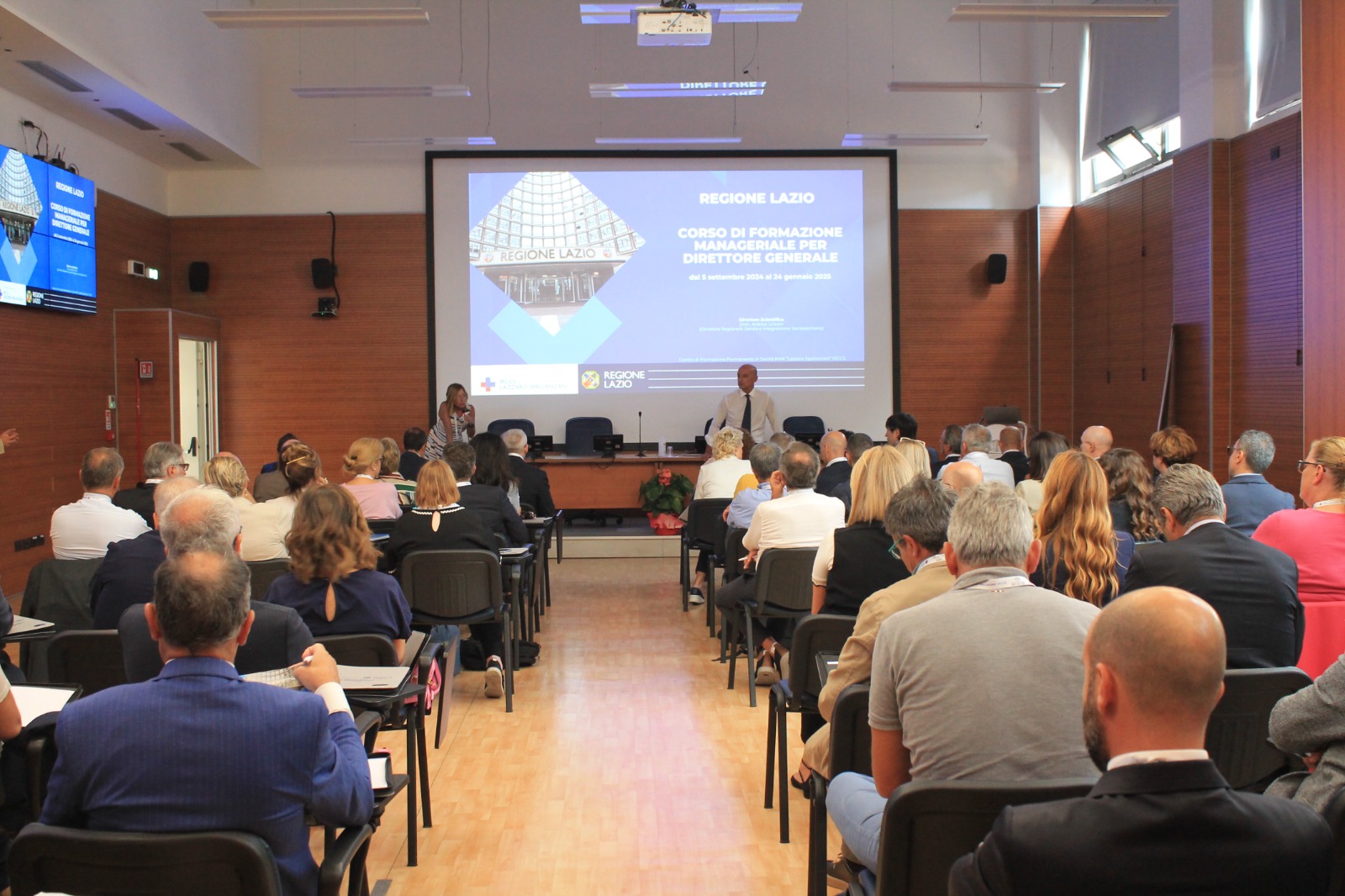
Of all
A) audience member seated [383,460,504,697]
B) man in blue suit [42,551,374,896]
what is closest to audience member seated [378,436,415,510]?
audience member seated [383,460,504,697]

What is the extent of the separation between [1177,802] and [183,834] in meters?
1.43

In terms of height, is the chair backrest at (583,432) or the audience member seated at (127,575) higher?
the chair backrest at (583,432)

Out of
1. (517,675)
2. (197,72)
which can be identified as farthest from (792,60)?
(517,675)

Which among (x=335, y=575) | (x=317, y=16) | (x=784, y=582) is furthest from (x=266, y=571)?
(x=317, y=16)

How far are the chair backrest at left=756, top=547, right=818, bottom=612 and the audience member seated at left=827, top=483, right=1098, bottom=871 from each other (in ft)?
8.06

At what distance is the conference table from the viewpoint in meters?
9.56

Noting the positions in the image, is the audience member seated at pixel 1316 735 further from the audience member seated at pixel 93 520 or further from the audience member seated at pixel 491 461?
the audience member seated at pixel 491 461

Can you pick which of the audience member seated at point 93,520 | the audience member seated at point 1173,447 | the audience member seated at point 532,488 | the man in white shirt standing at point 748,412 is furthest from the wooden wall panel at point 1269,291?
the audience member seated at point 93,520

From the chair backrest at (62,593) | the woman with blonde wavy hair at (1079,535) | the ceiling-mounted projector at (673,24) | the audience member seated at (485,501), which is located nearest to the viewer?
the woman with blonde wavy hair at (1079,535)

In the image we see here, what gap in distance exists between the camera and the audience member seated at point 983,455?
19.6 feet

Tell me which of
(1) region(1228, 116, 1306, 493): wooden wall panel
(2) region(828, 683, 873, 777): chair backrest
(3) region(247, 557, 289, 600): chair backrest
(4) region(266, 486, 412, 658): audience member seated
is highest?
(1) region(1228, 116, 1306, 493): wooden wall panel

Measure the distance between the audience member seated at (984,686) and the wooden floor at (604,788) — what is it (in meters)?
1.34

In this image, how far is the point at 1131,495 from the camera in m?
4.13

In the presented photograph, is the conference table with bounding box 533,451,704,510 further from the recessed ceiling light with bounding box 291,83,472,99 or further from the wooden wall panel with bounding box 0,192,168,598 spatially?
the wooden wall panel with bounding box 0,192,168,598
